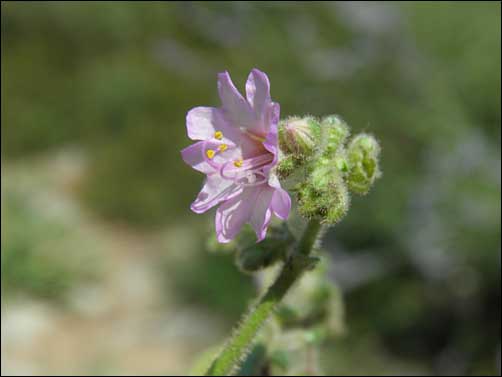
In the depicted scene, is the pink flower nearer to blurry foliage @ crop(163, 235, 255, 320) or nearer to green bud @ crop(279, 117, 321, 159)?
green bud @ crop(279, 117, 321, 159)

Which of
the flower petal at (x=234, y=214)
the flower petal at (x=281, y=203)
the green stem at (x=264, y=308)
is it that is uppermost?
the flower petal at (x=234, y=214)

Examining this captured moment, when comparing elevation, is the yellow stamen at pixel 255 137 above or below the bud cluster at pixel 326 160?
above

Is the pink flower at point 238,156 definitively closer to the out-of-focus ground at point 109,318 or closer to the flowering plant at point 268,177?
the flowering plant at point 268,177

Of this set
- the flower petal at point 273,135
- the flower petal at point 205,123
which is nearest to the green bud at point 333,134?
the flower petal at point 273,135

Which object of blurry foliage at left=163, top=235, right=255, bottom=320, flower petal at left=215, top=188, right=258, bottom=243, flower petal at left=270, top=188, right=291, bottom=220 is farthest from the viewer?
blurry foliage at left=163, top=235, right=255, bottom=320

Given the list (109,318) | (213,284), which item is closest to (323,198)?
(213,284)

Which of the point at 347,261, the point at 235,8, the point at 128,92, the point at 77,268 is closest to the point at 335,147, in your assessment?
the point at 347,261

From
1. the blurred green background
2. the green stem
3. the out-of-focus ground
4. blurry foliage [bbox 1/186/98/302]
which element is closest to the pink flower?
the green stem
